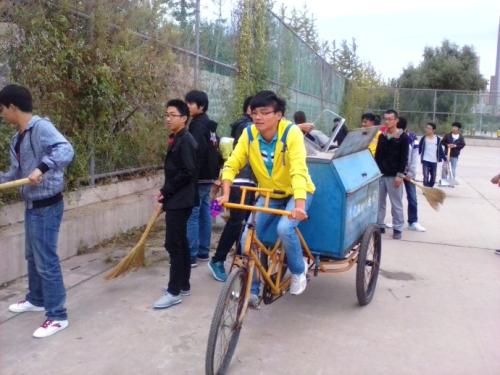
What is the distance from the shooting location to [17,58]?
5059mm

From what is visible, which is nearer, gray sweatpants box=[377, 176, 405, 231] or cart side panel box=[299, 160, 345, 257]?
cart side panel box=[299, 160, 345, 257]

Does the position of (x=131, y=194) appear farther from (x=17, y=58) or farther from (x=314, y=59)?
(x=314, y=59)

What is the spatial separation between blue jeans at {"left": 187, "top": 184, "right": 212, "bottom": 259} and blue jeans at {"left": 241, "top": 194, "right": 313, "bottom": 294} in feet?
4.48

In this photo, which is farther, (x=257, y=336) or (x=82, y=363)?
(x=257, y=336)

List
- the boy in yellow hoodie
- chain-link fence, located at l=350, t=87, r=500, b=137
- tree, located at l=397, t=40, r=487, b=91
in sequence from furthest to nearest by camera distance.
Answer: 1. tree, located at l=397, t=40, r=487, b=91
2. chain-link fence, located at l=350, t=87, r=500, b=137
3. the boy in yellow hoodie

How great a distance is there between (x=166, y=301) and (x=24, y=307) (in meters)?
1.09

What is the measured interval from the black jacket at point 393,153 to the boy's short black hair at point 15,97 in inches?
193

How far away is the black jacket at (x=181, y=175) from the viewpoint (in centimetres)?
448

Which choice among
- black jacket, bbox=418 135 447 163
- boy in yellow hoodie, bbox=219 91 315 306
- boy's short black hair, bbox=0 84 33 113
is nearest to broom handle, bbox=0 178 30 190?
boy's short black hair, bbox=0 84 33 113

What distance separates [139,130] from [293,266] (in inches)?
140

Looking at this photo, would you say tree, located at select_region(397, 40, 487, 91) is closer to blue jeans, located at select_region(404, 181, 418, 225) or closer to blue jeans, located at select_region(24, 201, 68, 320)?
blue jeans, located at select_region(404, 181, 418, 225)

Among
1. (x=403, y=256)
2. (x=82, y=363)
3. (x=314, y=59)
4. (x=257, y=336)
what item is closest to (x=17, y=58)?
(x=82, y=363)

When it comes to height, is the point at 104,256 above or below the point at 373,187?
below

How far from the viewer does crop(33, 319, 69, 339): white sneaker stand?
12.8 ft
